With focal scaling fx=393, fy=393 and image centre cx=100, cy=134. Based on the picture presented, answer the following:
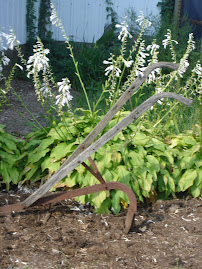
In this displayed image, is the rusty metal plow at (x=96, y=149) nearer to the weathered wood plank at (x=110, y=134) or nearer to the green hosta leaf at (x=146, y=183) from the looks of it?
the weathered wood plank at (x=110, y=134)

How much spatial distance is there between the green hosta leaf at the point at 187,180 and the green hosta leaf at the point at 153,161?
0.98 feet

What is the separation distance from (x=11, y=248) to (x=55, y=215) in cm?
59

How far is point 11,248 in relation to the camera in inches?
104

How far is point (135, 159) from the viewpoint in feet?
11.4

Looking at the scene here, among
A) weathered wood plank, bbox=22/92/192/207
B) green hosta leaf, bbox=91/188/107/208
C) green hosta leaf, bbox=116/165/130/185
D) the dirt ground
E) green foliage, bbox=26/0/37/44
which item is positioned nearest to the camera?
weathered wood plank, bbox=22/92/192/207

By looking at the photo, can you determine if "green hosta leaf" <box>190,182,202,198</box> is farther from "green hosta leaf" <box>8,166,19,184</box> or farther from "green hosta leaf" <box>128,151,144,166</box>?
"green hosta leaf" <box>8,166,19,184</box>

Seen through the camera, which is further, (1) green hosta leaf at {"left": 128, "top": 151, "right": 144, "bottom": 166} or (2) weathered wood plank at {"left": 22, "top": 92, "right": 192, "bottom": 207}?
(1) green hosta leaf at {"left": 128, "top": 151, "right": 144, "bottom": 166}

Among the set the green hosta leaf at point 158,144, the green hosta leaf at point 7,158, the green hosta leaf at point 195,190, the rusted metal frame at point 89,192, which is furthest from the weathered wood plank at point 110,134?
the green hosta leaf at point 195,190

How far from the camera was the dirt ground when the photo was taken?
2572mm

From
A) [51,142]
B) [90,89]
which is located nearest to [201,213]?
[51,142]

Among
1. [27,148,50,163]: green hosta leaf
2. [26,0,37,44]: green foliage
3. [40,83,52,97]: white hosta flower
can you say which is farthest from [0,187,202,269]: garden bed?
[26,0,37,44]: green foliage

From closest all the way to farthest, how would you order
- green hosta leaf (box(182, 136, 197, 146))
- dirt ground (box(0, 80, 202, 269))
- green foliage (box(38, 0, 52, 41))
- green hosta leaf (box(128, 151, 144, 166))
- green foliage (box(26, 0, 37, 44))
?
dirt ground (box(0, 80, 202, 269)) → green hosta leaf (box(128, 151, 144, 166)) → green hosta leaf (box(182, 136, 197, 146)) → green foliage (box(26, 0, 37, 44)) → green foliage (box(38, 0, 52, 41))

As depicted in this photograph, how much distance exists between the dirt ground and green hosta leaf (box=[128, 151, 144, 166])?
1.36 ft

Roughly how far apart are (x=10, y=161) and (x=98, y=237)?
1201 millimetres
